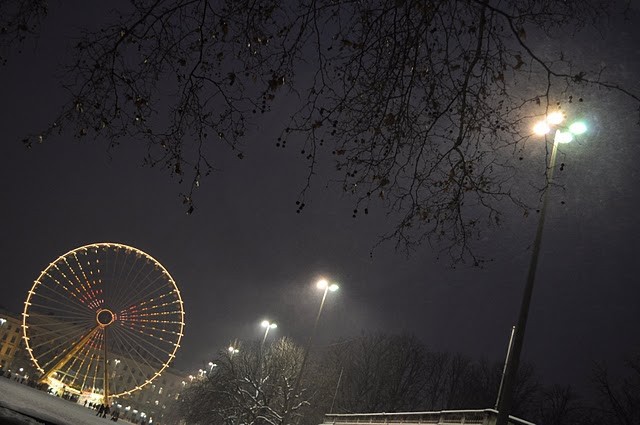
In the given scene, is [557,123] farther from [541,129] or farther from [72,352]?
[72,352]

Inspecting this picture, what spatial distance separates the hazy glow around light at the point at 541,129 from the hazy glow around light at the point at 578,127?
128 cm

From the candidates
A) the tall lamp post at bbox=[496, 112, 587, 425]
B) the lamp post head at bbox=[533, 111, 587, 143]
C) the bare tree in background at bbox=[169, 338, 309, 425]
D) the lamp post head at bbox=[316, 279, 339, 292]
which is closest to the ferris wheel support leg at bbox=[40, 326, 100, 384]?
the bare tree in background at bbox=[169, 338, 309, 425]

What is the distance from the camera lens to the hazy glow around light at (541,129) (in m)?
5.78

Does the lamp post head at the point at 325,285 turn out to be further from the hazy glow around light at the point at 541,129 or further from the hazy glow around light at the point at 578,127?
the hazy glow around light at the point at 541,129

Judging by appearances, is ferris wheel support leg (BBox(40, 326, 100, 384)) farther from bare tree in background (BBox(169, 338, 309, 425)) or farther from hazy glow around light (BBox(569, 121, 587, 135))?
hazy glow around light (BBox(569, 121, 587, 135))

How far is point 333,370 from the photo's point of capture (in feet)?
164

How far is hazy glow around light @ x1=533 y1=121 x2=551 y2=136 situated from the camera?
5783mm

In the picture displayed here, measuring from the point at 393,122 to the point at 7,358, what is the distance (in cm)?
14588

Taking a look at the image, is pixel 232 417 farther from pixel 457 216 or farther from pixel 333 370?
pixel 457 216

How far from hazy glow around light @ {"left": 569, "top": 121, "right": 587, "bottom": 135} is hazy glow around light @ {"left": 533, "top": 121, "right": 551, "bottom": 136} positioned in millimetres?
1279

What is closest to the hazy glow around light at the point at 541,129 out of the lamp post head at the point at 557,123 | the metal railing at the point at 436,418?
the lamp post head at the point at 557,123

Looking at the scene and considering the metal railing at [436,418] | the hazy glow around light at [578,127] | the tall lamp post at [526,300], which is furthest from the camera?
the metal railing at [436,418]

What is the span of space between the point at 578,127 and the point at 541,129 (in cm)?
246

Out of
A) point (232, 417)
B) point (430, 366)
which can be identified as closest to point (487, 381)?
point (430, 366)
